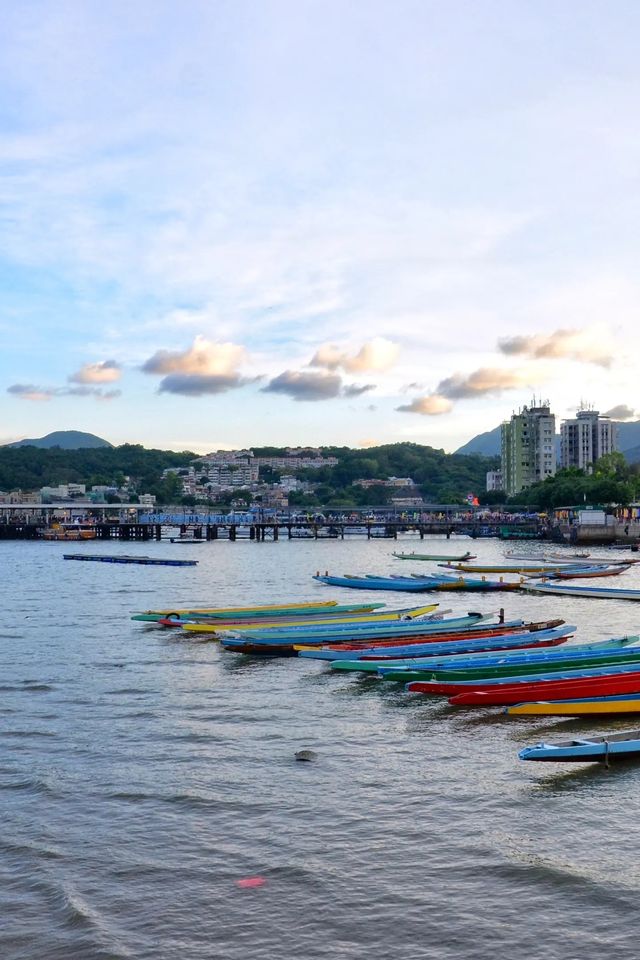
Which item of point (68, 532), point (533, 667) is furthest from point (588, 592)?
point (68, 532)

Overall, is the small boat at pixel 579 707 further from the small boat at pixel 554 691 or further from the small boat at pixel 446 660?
the small boat at pixel 446 660

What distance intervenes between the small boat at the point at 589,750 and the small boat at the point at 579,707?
2.45 meters

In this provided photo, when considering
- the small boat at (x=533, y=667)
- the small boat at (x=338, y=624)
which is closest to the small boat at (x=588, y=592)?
the small boat at (x=338, y=624)

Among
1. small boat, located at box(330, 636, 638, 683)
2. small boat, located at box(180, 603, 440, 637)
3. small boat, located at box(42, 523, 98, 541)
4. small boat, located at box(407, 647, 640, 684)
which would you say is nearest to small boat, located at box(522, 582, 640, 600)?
small boat, located at box(180, 603, 440, 637)

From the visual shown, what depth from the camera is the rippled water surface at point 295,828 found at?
12953mm

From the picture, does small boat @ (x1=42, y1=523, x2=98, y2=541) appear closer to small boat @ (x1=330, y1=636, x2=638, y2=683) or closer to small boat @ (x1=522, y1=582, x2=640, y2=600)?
small boat @ (x1=522, y1=582, x2=640, y2=600)

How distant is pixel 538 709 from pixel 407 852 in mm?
7610

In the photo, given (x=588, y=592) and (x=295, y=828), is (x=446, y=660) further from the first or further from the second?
(x=588, y=592)

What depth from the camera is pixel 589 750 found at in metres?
19.2

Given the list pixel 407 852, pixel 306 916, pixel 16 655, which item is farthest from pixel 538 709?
pixel 16 655

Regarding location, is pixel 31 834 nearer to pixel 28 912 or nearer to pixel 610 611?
pixel 28 912

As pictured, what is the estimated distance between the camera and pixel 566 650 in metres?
29.9

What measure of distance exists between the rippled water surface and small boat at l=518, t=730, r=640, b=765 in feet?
1.17

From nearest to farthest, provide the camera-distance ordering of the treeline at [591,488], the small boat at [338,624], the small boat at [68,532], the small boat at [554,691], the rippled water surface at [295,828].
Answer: the rippled water surface at [295,828]
the small boat at [554,691]
the small boat at [338,624]
the treeline at [591,488]
the small boat at [68,532]
